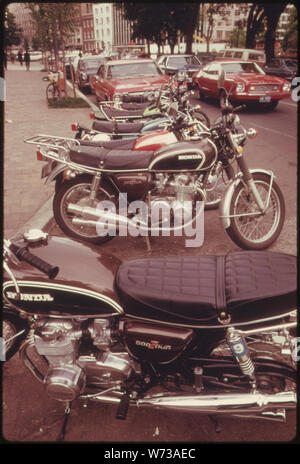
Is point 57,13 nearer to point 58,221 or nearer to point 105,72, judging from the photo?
point 105,72

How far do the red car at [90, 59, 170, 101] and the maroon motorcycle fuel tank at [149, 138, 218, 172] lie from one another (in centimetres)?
598

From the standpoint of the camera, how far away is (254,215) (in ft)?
13.4

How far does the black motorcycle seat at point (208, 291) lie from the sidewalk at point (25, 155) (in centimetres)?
305

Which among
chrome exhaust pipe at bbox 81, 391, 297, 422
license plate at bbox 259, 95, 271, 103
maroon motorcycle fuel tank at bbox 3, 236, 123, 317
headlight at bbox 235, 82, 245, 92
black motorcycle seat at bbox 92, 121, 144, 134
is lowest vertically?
chrome exhaust pipe at bbox 81, 391, 297, 422

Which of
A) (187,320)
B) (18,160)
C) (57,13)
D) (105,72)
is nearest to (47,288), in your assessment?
(187,320)

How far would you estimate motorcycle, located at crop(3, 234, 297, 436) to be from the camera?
6.21ft

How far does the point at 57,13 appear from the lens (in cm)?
1338

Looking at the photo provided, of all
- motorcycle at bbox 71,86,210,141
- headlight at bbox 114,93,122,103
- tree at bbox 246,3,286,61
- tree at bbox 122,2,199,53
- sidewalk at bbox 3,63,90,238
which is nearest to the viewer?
sidewalk at bbox 3,63,90,238

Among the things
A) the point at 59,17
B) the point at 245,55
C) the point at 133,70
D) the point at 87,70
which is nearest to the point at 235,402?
the point at 133,70

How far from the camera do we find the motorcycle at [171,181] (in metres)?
3.81

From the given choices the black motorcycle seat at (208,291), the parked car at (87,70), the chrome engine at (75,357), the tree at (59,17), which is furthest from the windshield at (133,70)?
the chrome engine at (75,357)

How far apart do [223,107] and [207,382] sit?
115 inches

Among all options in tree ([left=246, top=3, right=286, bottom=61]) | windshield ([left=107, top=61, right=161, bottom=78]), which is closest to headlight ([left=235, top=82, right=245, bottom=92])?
windshield ([left=107, top=61, right=161, bottom=78])

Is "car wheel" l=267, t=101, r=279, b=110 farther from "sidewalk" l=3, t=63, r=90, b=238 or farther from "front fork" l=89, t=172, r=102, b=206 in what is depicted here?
"front fork" l=89, t=172, r=102, b=206
